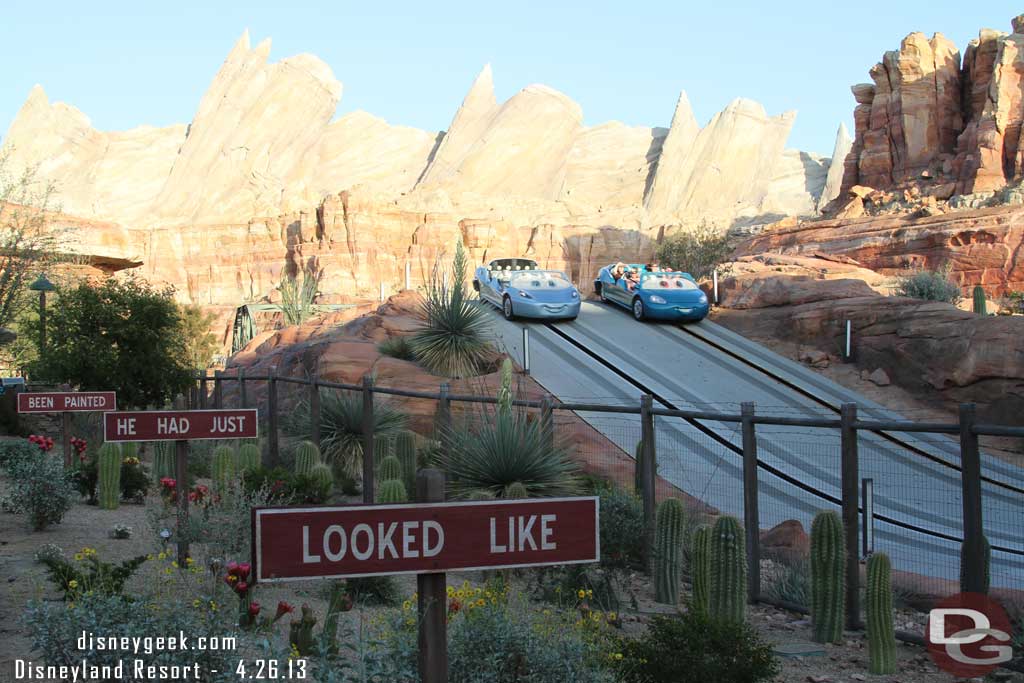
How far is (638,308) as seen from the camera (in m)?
30.5

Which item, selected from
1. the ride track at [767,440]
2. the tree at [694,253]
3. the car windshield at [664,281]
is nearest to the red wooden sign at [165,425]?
the ride track at [767,440]

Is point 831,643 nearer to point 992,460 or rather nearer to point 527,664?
point 527,664

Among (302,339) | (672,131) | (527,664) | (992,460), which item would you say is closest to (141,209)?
(672,131)

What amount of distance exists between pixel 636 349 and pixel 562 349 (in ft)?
6.65

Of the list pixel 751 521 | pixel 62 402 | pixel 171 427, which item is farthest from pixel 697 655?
pixel 62 402

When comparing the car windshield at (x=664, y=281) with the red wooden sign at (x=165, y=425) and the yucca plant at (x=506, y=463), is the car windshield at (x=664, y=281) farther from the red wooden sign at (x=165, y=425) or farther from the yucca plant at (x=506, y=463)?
the red wooden sign at (x=165, y=425)

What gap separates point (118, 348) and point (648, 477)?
49.2 ft

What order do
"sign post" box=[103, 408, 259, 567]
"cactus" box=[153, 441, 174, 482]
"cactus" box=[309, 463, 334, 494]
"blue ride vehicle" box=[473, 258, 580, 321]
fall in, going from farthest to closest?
1. "blue ride vehicle" box=[473, 258, 580, 321]
2. "cactus" box=[153, 441, 174, 482]
3. "cactus" box=[309, 463, 334, 494]
4. "sign post" box=[103, 408, 259, 567]

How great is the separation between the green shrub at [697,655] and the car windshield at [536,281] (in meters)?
22.5

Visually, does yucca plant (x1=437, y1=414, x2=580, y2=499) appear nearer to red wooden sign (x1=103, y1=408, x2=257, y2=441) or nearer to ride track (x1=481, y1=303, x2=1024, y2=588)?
red wooden sign (x1=103, y1=408, x2=257, y2=441)

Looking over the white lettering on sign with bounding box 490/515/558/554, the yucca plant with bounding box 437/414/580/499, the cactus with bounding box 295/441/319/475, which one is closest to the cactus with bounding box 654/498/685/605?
the yucca plant with bounding box 437/414/580/499

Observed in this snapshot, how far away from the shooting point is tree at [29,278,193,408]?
21516 mm

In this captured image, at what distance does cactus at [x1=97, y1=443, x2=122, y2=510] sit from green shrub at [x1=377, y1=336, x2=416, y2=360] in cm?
1067

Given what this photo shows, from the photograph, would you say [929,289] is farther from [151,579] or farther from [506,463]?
[151,579]
